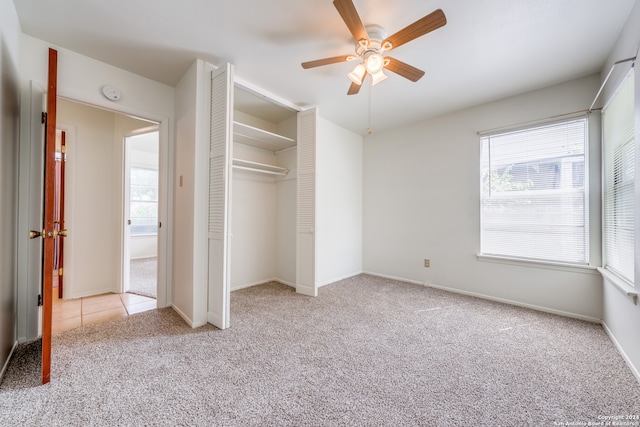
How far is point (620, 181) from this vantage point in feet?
6.83

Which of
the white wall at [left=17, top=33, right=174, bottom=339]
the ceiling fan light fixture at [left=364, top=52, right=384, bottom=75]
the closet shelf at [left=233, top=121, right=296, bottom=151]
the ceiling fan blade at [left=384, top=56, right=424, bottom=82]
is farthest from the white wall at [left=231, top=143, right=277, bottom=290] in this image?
the ceiling fan blade at [left=384, top=56, right=424, bottom=82]

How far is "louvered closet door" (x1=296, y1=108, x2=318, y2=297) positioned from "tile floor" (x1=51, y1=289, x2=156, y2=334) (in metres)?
1.77

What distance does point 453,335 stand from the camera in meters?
2.21

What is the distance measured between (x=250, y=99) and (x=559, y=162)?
3664mm

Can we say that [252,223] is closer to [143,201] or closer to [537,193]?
[537,193]

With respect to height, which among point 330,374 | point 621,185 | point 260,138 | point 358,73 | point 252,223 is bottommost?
point 330,374

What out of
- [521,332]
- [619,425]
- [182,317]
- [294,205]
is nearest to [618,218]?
Result: [521,332]

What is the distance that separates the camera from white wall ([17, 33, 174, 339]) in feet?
6.68

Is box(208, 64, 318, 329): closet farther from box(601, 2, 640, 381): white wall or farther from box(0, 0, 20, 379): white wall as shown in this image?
box(601, 2, 640, 381): white wall

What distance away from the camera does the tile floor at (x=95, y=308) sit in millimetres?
2393

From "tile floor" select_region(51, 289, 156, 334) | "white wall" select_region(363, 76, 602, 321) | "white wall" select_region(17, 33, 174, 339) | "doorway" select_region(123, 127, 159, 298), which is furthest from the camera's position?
"doorway" select_region(123, 127, 159, 298)

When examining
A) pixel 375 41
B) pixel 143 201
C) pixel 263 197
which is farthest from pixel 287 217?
pixel 143 201

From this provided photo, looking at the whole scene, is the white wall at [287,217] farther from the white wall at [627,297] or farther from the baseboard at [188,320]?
the white wall at [627,297]

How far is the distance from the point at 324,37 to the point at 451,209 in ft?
8.91
